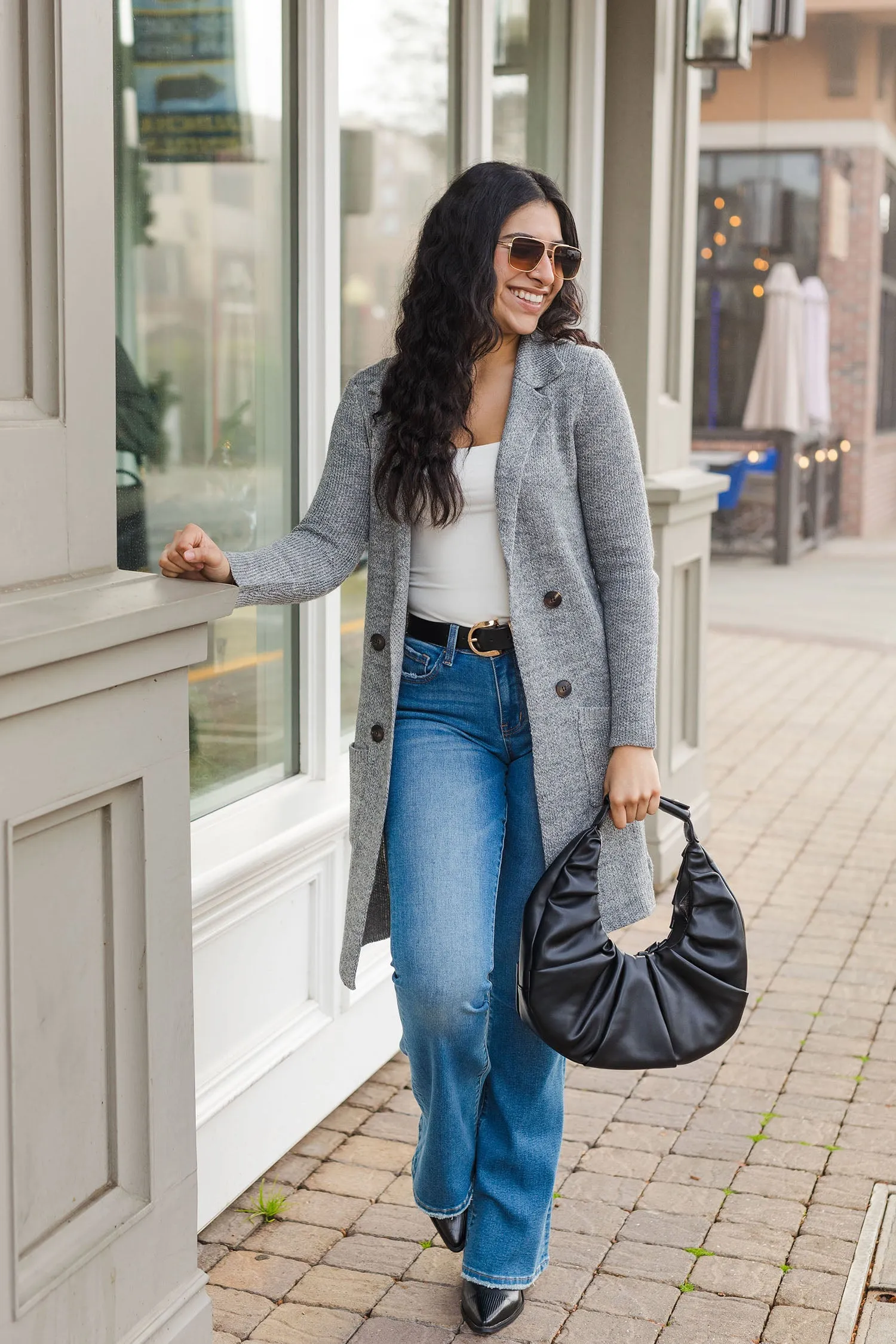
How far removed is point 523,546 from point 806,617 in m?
9.57

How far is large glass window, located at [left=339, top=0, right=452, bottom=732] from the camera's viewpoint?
3.77 m

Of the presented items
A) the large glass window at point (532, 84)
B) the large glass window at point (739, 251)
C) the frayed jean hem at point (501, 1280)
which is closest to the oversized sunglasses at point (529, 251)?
the frayed jean hem at point (501, 1280)

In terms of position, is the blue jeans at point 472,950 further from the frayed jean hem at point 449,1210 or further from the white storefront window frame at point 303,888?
the white storefront window frame at point 303,888

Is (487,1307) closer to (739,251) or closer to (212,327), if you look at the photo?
(212,327)

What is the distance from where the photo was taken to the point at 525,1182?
8.61ft

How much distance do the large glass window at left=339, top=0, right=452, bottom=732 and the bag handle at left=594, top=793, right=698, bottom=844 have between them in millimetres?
1438

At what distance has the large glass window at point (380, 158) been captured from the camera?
3773 mm

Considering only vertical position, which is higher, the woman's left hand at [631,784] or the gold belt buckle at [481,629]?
the gold belt buckle at [481,629]

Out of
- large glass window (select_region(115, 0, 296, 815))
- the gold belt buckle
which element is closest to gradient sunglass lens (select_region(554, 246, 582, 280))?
the gold belt buckle

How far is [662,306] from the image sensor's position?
5270 millimetres

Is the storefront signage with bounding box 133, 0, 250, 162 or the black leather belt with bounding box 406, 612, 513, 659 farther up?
the storefront signage with bounding box 133, 0, 250, 162

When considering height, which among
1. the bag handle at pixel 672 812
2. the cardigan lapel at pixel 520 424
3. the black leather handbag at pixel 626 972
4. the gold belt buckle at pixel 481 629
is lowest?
the black leather handbag at pixel 626 972

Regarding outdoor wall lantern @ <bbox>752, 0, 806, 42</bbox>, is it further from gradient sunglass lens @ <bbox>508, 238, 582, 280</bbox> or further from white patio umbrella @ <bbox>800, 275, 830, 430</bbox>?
white patio umbrella @ <bbox>800, 275, 830, 430</bbox>

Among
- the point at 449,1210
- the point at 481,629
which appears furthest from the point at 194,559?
the point at 449,1210
